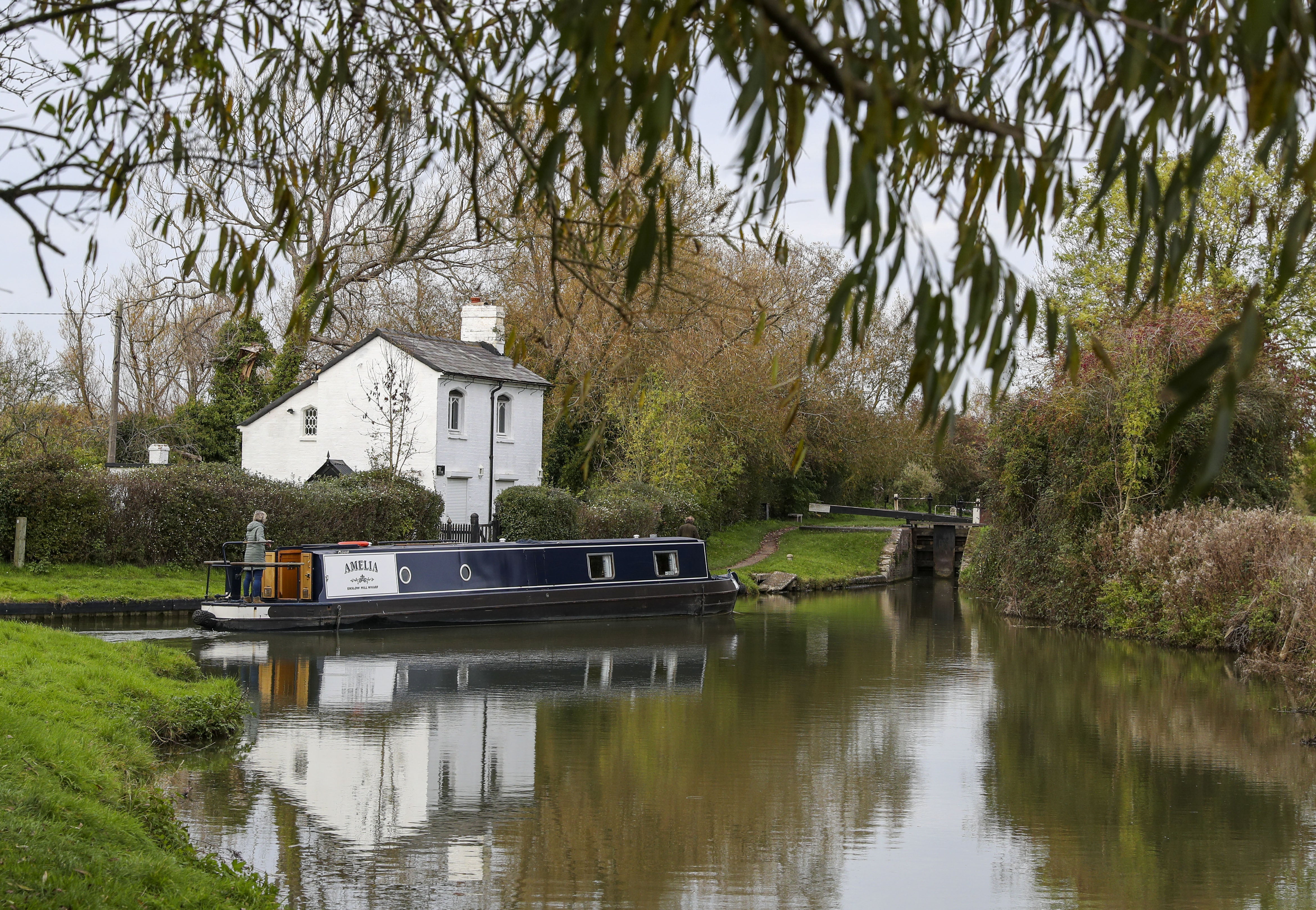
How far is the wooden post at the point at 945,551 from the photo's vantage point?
38.4 meters

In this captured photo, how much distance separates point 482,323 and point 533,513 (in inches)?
329

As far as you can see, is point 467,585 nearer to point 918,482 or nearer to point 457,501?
point 457,501

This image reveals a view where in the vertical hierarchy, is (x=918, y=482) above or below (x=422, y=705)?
above

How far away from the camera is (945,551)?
38688 millimetres

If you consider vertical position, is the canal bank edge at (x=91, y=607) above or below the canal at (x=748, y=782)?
above

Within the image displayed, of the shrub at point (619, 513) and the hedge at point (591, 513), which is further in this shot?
the shrub at point (619, 513)

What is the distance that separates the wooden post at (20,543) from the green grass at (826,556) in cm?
1655

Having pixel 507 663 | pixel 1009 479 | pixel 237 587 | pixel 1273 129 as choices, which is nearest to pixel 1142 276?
pixel 1009 479

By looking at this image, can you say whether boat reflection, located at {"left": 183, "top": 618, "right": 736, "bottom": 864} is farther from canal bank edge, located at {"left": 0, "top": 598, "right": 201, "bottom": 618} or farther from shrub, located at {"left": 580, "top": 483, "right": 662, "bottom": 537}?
shrub, located at {"left": 580, "top": 483, "right": 662, "bottom": 537}

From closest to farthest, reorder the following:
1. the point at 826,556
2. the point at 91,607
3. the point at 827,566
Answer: the point at 91,607, the point at 827,566, the point at 826,556

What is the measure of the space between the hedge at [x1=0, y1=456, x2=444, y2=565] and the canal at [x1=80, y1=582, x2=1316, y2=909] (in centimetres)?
498

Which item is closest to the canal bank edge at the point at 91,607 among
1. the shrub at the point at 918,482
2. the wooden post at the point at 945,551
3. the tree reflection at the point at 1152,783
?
the tree reflection at the point at 1152,783

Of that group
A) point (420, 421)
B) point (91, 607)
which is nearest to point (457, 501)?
point (420, 421)

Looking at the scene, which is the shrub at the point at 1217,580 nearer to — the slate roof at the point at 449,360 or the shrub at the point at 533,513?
the shrub at the point at 533,513
